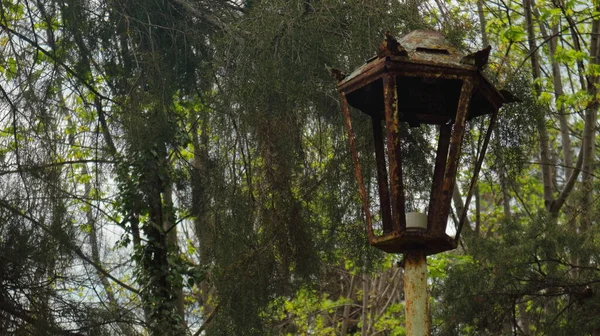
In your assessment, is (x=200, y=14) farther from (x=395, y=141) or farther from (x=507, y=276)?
(x=395, y=141)

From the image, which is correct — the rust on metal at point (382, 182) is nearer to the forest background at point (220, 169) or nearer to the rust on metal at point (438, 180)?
the rust on metal at point (438, 180)

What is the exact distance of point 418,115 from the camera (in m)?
5.13

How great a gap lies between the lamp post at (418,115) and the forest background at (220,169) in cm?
150

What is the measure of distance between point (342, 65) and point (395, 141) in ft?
7.90

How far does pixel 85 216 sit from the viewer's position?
7.68m

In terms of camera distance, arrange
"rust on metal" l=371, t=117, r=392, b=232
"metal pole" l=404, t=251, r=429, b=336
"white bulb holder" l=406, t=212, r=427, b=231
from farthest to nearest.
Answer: "rust on metal" l=371, t=117, r=392, b=232
"white bulb holder" l=406, t=212, r=427, b=231
"metal pole" l=404, t=251, r=429, b=336

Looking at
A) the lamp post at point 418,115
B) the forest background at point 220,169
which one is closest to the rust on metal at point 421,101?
the lamp post at point 418,115

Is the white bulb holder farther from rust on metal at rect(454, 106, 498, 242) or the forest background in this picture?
the forest background

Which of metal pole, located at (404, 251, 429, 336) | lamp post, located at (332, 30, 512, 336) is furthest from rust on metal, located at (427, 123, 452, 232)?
metal pole, located at (404, 251, 429, 336)

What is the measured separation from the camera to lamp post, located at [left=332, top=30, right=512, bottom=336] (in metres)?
4.37

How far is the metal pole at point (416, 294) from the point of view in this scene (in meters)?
4.29

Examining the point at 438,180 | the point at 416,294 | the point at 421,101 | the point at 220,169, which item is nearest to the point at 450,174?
the point at 438,180

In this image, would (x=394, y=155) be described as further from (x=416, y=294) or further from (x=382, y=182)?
(x=416, y=294)

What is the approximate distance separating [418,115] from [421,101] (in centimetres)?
9
